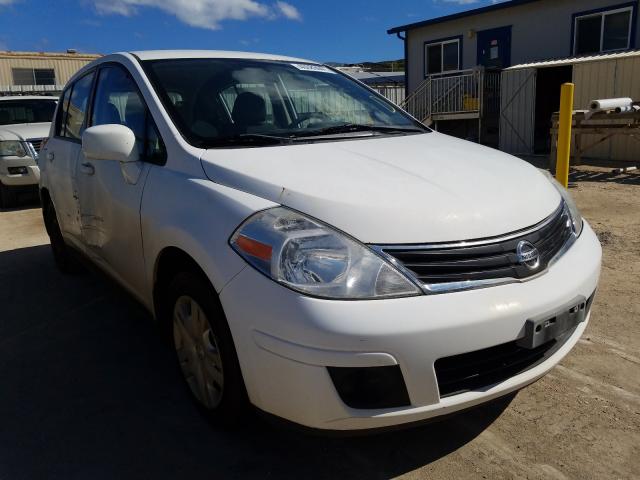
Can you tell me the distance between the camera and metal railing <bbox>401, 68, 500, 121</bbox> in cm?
1479

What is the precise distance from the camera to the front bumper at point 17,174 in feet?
26.7

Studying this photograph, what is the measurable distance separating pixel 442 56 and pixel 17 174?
1323cm

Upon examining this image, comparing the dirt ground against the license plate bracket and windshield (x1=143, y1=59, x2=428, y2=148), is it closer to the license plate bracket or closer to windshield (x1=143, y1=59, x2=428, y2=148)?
the license plate bracket

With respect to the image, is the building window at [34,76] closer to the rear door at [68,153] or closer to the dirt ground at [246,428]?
the rear door at [68,153]

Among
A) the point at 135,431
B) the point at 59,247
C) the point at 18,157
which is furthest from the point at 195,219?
the point at 18,157

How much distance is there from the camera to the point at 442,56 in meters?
17.3

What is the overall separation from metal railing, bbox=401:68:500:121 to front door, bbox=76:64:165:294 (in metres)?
12.9

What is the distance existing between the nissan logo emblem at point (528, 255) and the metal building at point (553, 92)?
10.2 metres

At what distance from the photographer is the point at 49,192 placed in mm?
4426

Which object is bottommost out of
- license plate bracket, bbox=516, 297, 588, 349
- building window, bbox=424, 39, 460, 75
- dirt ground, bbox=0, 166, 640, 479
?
dirt ground, bbox=0, 166, 640, 479

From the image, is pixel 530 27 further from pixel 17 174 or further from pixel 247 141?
pixel 247 141

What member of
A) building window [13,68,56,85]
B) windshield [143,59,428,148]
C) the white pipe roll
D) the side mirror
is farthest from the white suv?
building window [13,68,56,85]

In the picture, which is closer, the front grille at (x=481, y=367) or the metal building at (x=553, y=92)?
the front grille at (x=481, y=367)

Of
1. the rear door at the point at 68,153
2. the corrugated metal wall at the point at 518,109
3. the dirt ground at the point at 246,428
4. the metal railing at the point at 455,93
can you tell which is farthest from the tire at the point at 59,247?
the metal railing at the point at 455,93
